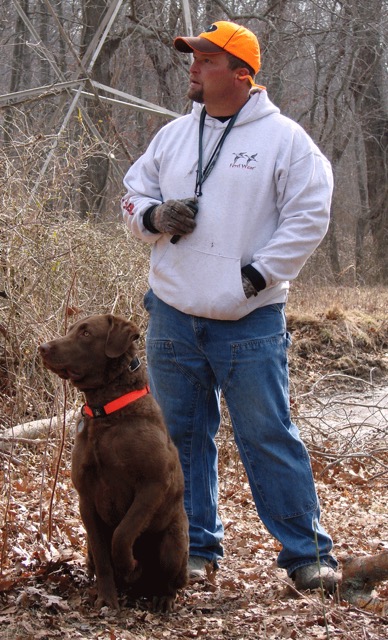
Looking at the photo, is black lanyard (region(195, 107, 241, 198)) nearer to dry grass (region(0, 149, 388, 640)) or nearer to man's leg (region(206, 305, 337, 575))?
man's leg (region(206, 305, 337, 575))

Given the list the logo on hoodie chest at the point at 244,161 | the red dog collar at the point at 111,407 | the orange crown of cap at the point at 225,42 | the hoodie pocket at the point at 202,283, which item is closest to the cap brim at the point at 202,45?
the orange crown of cap at the point at 225,42

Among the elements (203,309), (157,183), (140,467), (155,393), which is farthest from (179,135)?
(140,467)

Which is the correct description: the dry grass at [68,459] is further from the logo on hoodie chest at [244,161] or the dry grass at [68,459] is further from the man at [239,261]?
the logo on hoodie chest at [244,161]

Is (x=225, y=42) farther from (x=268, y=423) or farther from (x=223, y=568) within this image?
(x=223, y=568)

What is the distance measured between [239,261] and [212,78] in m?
0.95

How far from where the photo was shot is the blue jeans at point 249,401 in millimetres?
4457

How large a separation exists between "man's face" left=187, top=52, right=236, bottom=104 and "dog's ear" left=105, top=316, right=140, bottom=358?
1243 mm

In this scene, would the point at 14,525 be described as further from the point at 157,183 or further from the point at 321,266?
the point at 321,266

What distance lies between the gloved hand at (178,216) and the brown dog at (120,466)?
0.54 metres

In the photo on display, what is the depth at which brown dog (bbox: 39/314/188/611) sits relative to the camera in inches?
159

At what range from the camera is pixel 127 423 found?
4094 millimetres

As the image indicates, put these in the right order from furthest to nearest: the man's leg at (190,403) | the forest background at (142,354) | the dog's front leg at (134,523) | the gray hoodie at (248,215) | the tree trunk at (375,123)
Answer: the tree trunk at (375,123) < the man's leg at (190,403) < the gray hoodie at (248,215) < the forest background at (142,354) < the dog's front leg at (134,523)

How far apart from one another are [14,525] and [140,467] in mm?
1510

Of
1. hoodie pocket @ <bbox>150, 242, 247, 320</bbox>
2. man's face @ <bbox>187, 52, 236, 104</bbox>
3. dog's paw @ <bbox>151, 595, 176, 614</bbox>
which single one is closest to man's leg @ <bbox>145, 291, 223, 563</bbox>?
hoodie pocket @ <bbox>150, 242, 247, 320</bbox>
